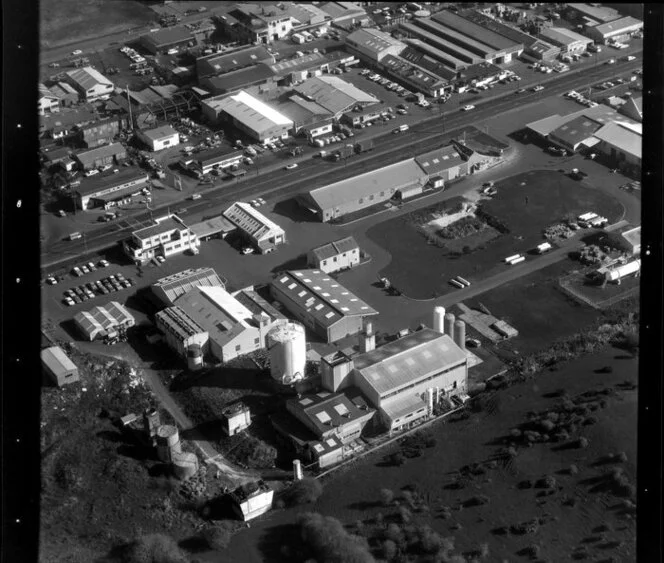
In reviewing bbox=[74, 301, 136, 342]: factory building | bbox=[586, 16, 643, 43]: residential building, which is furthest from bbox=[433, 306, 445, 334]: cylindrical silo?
bbox=[586, 16, 643, 43]: residential building

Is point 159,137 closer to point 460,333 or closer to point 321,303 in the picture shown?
point 321,303

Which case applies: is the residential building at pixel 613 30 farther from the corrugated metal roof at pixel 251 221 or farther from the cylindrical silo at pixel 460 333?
the cylindrical silo at pixel 460 333

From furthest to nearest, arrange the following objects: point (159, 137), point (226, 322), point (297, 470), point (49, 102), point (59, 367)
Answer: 1. point (49, 102)
2. point (159, 137)
3. point (226, 322)
4. point (59, 367)
5. point (297, 470)

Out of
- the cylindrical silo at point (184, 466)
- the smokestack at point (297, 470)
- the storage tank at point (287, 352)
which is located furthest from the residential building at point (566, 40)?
the cylindrical silo at point (184, 466)

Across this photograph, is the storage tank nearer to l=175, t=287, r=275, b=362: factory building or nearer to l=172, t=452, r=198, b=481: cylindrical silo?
l=175, t=287, r=275, b=362: factory building

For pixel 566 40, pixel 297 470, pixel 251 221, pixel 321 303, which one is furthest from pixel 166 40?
pixel 297 470

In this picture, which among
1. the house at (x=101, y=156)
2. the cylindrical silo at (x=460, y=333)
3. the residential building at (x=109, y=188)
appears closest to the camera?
the cylindrical silo at (x=460, y=333)
